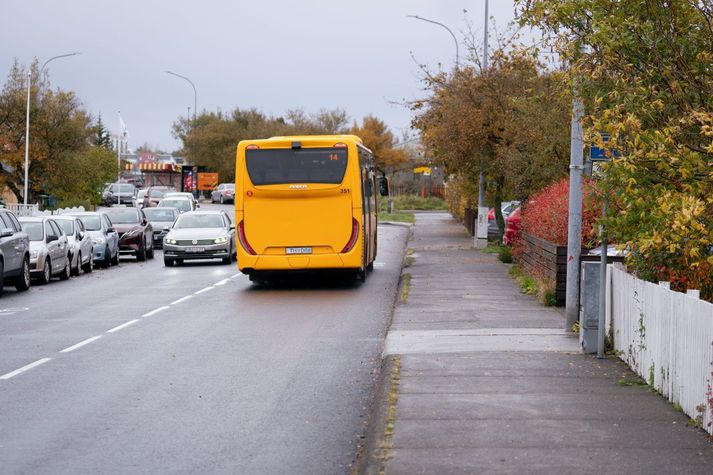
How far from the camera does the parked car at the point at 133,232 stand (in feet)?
120

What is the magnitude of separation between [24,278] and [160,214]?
19.4 meters

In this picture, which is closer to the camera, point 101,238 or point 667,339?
point 667,339

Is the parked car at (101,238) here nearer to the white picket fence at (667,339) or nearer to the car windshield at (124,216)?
the car windshield at (124,216)

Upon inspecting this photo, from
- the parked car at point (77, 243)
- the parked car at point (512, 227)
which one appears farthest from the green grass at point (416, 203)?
the parked car at point (77, 243)

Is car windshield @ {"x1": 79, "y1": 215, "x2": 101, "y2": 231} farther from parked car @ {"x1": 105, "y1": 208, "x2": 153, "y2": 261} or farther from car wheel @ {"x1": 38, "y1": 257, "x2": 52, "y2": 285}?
car wheel @ {"x1": 38, "y1": 257, "x2": 52, "y2": 285}

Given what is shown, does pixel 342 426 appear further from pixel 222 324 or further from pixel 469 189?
pixel 469 189

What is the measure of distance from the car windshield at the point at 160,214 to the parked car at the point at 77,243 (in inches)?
475

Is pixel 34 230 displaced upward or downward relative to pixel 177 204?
downward

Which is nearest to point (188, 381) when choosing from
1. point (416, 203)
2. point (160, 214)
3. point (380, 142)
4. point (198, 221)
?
point (198, 221)

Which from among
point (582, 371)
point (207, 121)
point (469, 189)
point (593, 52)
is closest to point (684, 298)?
point (582, 371)

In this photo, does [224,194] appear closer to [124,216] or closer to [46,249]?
[124,216]

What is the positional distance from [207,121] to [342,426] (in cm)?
11226

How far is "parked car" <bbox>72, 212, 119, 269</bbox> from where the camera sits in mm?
33375

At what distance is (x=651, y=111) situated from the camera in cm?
1152
